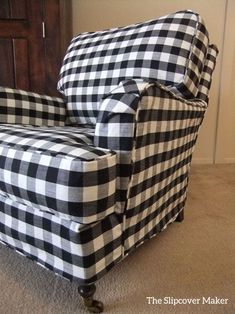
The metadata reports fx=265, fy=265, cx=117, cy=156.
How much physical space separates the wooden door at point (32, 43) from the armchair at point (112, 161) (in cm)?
50

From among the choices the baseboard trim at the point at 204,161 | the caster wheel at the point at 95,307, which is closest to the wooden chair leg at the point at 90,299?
the caster wheel at the point at 95,307

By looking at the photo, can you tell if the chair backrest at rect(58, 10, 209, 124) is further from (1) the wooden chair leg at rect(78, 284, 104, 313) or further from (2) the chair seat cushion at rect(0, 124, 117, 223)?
(1) the wooden chair leg at rect(78, 284, 104, 313)

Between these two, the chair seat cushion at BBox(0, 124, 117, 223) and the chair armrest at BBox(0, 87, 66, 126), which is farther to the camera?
the chair armrest at BBox(0, 87, 66, 126)

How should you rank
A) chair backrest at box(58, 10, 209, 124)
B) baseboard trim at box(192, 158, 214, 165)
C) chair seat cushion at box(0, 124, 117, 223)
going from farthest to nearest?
baseboard trim at box(192, 158, 214, 165) → chair backrest at box(58, 10, 209, 124) → chair seat cushion at box(0, 124, 117, 223)

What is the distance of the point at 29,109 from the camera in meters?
0.95

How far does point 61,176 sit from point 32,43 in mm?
1098

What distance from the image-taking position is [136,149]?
585 mm

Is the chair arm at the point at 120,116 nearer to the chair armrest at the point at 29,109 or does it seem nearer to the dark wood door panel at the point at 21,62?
the chair armrest at the point at 29,109

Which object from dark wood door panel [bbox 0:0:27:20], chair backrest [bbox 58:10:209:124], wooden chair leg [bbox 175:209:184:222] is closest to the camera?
chair backrest [bbox 58:10:209:124]

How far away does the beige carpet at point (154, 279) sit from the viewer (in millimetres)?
643

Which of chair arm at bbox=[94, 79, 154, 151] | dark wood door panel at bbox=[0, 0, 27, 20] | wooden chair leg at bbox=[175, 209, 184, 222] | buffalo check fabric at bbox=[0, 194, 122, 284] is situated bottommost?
wooden chair leg at bbox=[175, 209, 184, 222]

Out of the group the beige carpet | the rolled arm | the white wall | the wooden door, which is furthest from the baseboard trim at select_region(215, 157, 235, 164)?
the rolled arm

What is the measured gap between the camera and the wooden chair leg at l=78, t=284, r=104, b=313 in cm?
60

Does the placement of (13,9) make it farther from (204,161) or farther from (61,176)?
(204,161)
